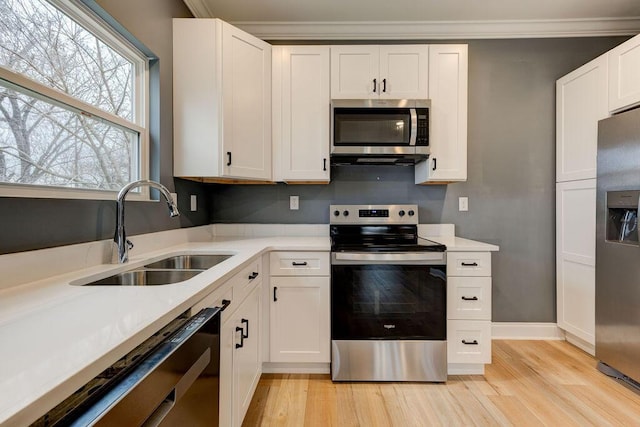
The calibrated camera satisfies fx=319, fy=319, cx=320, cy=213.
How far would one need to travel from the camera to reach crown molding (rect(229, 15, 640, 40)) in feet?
8.46

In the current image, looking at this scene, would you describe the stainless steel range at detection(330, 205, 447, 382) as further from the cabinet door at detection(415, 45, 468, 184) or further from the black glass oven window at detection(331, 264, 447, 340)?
the cabinet door at detection(415, 45, 468, 184)

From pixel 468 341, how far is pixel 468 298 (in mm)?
287

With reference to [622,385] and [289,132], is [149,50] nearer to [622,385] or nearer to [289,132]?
[289,132]

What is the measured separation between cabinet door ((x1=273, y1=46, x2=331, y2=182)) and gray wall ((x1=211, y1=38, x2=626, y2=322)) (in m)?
0.33

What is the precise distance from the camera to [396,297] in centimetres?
203

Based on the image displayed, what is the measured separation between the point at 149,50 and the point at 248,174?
915 millimetres

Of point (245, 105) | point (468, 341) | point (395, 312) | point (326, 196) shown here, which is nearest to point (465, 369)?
point (468, 341)

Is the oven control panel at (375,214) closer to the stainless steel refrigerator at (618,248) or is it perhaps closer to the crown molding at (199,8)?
the stainless steel refrigerator at (618,248)

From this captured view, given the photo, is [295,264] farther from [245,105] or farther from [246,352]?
[245,105]

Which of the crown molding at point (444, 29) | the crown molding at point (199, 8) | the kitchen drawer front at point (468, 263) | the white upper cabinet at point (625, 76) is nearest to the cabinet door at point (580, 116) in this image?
the white upper cabinet at point (625, 76)

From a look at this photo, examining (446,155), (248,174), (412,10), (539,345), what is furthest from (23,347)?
(539,345)

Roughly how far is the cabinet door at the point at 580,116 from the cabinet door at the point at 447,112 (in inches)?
34.2

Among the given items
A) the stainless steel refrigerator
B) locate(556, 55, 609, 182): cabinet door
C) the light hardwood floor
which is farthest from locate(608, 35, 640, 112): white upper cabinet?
the light hardwood floor

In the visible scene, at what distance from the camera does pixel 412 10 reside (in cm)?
241
